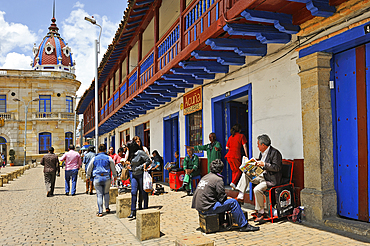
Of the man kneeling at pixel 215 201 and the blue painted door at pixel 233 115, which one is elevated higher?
the blue painted door at pixel 233 115

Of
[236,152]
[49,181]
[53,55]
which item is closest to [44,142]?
[53,55]

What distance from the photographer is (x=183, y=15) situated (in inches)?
335

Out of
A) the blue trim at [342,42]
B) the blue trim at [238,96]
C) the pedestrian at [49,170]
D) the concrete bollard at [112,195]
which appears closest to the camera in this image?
the blue trim at [342,42]

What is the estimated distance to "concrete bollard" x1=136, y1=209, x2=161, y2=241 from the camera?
563cm

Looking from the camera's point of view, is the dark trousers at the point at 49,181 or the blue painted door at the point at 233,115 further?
the dark trousers at the point at 49,181

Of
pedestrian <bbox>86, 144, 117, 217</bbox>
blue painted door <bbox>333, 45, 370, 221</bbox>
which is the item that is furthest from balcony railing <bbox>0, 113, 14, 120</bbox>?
blue painted door <bbox>333, 45, 370, 221</bbox>

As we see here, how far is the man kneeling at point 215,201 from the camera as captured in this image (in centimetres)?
568

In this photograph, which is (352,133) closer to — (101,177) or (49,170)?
(101,177)

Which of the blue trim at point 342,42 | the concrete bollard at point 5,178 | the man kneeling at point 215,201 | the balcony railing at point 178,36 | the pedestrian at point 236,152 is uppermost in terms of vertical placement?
the balcony railing at point 178,36

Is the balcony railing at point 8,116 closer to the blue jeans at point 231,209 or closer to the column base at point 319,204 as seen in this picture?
the blue jeans at point 231,209

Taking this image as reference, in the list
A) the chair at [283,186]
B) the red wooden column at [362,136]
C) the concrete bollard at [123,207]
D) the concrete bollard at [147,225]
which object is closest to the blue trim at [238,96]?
the chair at [283,186]

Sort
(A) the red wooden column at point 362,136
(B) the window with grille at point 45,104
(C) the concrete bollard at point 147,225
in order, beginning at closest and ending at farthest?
(A) the red wooden column at point 362,136
(C) the concrete bollard at point 147,225
(B) the window with grille at point 45,104

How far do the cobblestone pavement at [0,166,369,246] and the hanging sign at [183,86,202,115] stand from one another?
124 inches

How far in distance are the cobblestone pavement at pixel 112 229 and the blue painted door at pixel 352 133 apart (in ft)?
2.30
